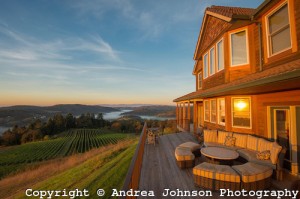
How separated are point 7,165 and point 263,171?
5710 cm

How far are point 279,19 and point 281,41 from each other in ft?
2.65

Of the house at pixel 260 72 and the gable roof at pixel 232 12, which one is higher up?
the gable roof at pixel 232 12

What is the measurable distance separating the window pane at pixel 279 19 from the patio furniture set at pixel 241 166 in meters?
4.11

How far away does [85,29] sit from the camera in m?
16.9

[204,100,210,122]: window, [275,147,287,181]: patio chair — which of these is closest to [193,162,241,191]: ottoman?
[275,147,287,181]: patio chair

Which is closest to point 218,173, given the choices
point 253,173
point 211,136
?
point 253,173

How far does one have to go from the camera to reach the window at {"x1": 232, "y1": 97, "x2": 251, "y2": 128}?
6.76 metres

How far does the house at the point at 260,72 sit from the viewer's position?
459cm

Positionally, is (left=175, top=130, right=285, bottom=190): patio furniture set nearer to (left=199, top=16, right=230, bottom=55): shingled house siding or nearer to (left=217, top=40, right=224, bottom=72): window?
(left=217, top=40, right=224, bottom=72): window

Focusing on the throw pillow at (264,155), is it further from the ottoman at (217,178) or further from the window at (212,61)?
the window at (212,61)

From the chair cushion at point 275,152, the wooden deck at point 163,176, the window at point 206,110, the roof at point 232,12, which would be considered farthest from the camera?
the window at point 206,110

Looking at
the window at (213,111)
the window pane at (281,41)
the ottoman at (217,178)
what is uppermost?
the window pane at (281,41)

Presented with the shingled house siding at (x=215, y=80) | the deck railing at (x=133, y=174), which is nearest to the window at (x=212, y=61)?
the shingled house siding at (x=215, y=80)

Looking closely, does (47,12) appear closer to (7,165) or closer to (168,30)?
(168,30)
